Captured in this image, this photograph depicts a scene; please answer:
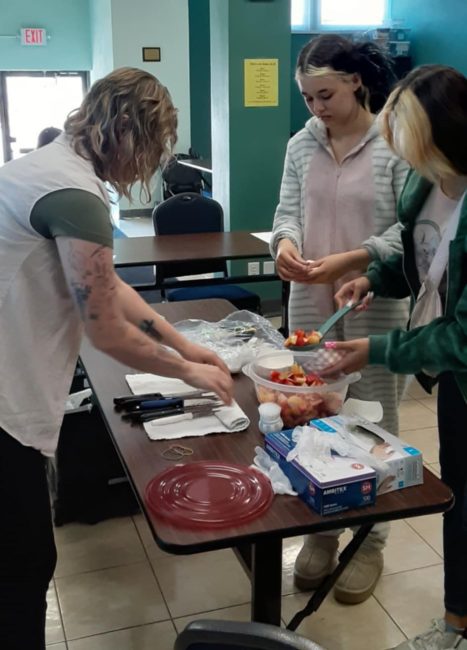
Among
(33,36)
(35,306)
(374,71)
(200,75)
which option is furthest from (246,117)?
(33,36)

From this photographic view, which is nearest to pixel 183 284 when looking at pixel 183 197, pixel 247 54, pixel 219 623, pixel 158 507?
pixel 183 197

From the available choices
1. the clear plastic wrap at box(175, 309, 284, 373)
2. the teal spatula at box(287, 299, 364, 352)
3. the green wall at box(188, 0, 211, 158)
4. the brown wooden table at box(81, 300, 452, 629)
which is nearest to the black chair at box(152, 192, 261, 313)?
the clear plastic wrap at box(175, 309, 284, 373)

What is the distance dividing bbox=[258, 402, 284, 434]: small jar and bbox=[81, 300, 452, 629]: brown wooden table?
0.03m

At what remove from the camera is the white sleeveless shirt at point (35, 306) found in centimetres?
125

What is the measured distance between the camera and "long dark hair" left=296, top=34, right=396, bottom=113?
76.4 inches

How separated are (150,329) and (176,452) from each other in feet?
0.85

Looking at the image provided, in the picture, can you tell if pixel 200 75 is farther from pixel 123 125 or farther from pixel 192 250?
pixel 123 125

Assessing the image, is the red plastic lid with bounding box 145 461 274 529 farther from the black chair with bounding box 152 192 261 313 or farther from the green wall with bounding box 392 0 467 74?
the green wall with bounding box 392 0 467 74

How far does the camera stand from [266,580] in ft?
4.66

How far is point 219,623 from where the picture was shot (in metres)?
1.03

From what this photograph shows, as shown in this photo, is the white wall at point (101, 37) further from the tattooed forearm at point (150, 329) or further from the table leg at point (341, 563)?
the table leg at point (341, 563)

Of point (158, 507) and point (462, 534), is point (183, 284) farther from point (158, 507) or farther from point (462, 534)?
point (158, 507)

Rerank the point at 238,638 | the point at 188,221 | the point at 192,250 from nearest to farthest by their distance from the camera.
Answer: the point at 238,638
the point at 192,250
the point at 188,221

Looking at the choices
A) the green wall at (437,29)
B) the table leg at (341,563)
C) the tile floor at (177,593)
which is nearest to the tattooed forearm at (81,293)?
the table leg at (341,563)
